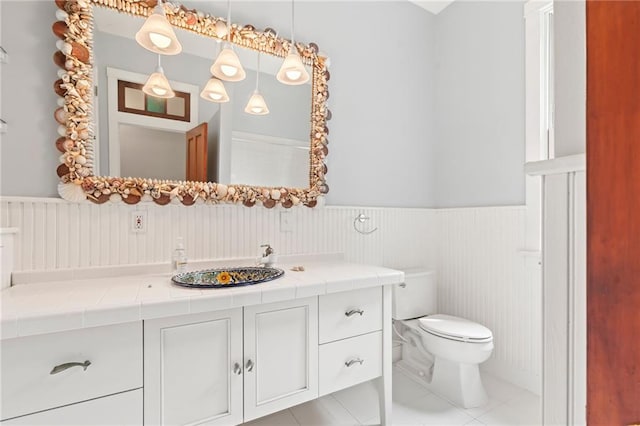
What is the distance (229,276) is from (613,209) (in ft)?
4.39

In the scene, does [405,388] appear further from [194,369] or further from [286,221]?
[194,369]

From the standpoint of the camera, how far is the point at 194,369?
1109 millimetres

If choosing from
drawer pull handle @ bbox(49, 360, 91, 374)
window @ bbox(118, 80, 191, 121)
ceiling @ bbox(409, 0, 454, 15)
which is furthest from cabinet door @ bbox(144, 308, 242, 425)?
ceiling @ bbox(409, 0, 454, 15)

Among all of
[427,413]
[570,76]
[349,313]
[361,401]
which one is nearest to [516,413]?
[427,413]

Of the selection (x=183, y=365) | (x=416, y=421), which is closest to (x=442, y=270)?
(x=416, y=421)

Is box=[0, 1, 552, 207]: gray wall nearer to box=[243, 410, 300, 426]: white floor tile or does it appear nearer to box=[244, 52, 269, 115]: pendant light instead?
box=[244, 52, 269, 115]: pendant light

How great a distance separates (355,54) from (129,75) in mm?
1400

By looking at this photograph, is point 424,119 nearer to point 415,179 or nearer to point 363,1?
point 415,179

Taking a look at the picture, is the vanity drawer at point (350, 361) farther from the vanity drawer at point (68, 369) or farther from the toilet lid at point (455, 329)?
the vanity drawer at point (68, 369)

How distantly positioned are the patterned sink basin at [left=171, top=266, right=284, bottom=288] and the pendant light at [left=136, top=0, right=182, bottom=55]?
37.8 inches

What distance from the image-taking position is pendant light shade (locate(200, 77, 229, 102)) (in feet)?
5.36

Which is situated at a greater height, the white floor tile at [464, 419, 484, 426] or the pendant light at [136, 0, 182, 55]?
the pendant light at [136, 0, 182, 55]

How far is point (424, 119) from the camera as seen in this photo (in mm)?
2516

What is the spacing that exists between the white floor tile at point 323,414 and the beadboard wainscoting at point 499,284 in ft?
3.51
